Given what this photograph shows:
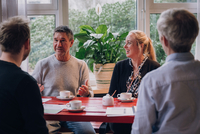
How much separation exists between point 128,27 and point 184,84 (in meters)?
2.53

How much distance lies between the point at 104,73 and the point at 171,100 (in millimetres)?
1959

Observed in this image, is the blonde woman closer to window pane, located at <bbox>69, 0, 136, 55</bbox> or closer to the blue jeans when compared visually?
the blue jeans

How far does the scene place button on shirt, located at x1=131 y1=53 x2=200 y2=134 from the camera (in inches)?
39.6

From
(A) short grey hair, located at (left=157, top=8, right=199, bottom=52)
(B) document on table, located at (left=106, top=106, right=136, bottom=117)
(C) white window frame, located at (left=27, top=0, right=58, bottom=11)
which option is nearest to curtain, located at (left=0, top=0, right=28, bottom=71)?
(C) white window frame, located at (left=27, top=0, right=58, bottom=11)

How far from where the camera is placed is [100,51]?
3.01 meters

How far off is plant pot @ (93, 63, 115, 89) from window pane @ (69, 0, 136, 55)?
622 mm

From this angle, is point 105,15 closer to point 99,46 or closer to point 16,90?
point 99,46

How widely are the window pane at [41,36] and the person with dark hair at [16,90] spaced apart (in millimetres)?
2123

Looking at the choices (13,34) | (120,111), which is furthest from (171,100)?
(13,34)

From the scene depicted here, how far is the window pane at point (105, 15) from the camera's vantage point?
3.37 meters

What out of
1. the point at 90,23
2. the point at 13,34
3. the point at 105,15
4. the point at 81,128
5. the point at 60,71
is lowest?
the point at 81,128

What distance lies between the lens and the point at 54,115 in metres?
1.52

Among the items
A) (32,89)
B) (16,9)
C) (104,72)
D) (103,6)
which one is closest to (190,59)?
(32,89)

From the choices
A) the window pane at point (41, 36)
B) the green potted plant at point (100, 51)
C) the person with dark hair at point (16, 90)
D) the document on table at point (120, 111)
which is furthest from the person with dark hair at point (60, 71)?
the person with dark hair at point (16, 90)
